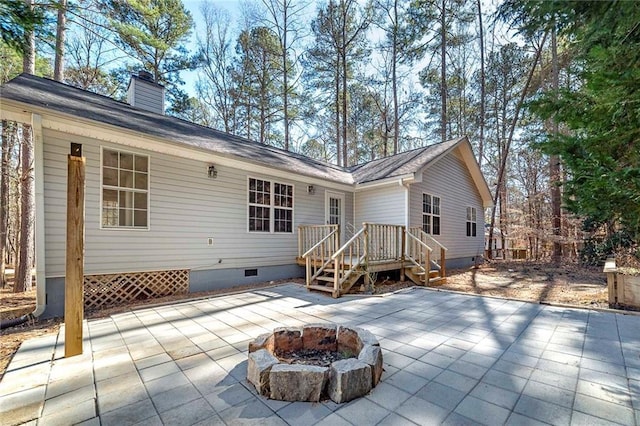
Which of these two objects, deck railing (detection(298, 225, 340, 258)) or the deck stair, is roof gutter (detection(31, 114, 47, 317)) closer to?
deck railing (detection(298, 225, 340, 258))

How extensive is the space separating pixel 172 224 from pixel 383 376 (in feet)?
17.3

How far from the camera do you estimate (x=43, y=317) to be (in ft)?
14.6

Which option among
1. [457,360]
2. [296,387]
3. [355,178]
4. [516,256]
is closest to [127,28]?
[355,178]

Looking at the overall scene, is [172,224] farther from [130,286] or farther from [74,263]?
[74,263]

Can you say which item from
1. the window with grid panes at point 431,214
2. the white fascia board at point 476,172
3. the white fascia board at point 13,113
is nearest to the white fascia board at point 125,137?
the white fascia board at point 13,113

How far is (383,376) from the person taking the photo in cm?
251

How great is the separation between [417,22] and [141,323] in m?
16.8

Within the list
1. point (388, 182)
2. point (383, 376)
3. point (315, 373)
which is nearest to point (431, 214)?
point (388, 182)

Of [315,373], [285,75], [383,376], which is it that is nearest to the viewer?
[315,373]

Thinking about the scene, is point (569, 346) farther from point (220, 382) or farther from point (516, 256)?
point (516, 256)

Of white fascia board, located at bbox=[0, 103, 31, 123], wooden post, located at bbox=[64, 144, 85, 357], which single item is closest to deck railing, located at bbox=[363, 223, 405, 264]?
wooden post, located at bbox=[64, 144, 85, 357]

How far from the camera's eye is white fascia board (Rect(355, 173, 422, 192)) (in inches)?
317

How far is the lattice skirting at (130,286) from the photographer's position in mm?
5074

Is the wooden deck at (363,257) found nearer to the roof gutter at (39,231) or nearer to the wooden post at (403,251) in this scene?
the wooden post at (403,251)
